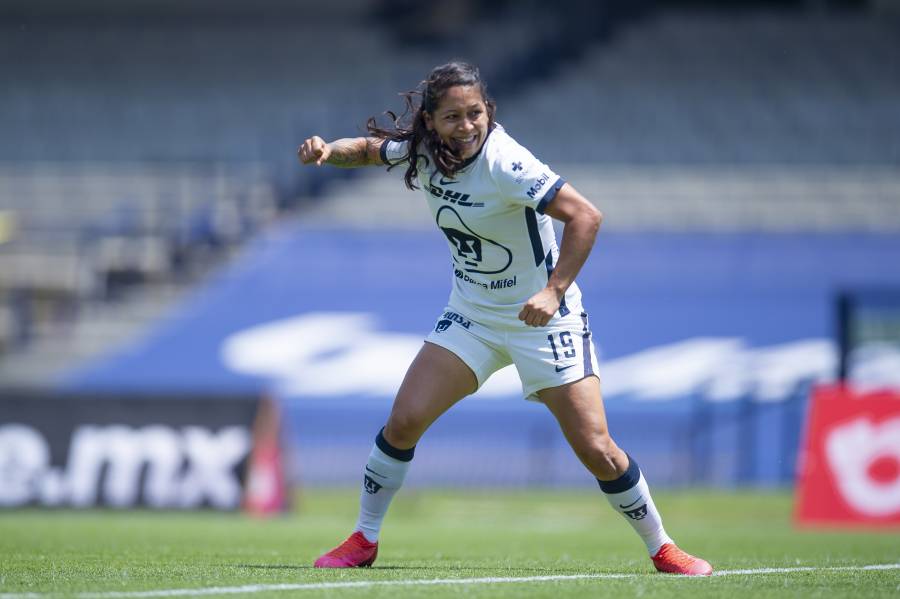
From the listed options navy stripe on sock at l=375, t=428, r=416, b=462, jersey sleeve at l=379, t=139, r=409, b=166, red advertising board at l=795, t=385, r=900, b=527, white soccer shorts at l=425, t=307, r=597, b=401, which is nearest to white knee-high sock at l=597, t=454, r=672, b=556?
white soccer shorts at l=425, t=307, r=597, b=401

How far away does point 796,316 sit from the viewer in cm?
2147

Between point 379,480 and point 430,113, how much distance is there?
1850 mm

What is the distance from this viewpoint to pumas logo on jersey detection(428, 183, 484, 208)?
6.74 meters

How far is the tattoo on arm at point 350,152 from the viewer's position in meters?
7.11

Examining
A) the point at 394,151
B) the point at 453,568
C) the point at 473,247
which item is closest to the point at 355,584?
the point at 453,568

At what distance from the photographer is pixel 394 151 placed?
23.1ft

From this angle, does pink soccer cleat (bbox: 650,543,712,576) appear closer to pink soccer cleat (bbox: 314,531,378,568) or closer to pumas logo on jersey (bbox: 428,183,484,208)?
pink soccer cleat (bbox: 314,531,378,568)

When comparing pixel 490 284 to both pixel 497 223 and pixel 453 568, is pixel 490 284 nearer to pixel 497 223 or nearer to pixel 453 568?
pixel 497 223

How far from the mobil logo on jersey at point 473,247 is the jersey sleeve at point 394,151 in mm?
353

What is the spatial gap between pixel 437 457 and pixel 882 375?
6.34 m

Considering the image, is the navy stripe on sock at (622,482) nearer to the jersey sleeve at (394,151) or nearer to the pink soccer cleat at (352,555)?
the pink soccer cleat at (352,555)

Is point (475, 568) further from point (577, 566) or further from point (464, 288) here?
point (464, 288)

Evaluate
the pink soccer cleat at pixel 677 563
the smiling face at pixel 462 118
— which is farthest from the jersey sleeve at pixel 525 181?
the pink soccer cleat at pixel 677 563


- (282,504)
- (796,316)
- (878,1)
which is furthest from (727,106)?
(282,504)
